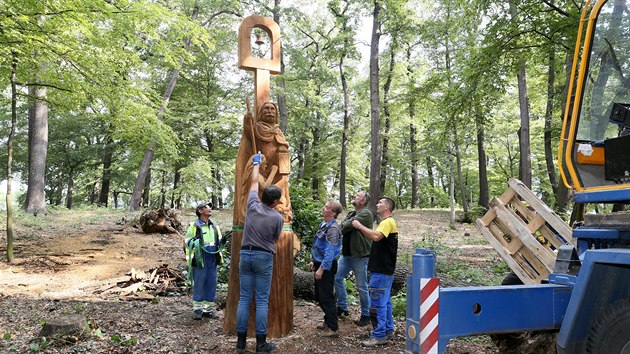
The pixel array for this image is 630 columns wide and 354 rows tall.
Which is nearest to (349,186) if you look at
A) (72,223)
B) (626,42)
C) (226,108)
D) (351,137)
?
(351,137)

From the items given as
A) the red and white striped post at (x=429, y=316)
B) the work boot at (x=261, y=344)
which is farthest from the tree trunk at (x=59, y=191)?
the red and white striped post at (x=429, y=316)

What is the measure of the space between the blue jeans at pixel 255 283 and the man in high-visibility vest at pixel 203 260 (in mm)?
1713

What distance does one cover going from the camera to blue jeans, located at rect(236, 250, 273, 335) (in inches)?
190

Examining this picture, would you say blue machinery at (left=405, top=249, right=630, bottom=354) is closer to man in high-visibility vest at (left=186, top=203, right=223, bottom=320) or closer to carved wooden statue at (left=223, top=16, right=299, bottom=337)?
carved wooden statue at (left=223, top=16, right=299, bottom=337)

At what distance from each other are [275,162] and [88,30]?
209 inches

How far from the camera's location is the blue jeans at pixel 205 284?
20.8 ft

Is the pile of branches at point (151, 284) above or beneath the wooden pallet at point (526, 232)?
beneath

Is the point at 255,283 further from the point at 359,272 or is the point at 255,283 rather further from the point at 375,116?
the point at 375,116

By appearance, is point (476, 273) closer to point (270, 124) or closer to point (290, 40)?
point (270, 124)

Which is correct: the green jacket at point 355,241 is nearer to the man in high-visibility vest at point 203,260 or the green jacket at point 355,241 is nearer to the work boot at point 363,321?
the work boot at point 363,321

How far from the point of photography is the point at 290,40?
23797mm

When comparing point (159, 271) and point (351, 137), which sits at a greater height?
point (351, 137)

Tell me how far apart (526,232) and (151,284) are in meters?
6.31

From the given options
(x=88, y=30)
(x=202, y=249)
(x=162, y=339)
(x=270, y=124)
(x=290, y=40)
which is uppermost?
(x=290, y=40)
